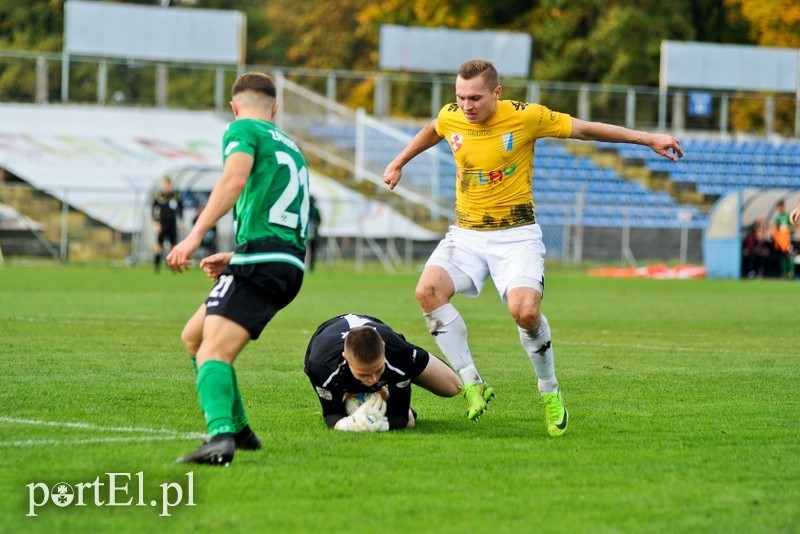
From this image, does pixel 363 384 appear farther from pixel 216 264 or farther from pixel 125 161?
pixel 125 161

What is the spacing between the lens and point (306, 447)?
6.86m

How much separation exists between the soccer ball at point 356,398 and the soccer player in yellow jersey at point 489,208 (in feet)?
1.98

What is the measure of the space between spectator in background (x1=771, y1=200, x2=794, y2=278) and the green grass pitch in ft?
Answer: 55.8

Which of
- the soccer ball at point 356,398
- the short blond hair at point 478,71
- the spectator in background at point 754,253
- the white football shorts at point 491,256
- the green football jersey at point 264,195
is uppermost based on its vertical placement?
the short blond hair at point 478,71

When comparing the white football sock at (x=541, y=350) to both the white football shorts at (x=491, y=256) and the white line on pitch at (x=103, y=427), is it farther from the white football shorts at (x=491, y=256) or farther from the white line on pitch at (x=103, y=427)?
the white line on pitch at (x=103, y=427)

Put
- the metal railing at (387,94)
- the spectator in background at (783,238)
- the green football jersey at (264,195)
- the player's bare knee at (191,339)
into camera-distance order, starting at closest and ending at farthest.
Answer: the green football jersey at (264,195)
the player's bare knee at (191,339)
the spectator in background at (783,238)
the metal railing at (387,94)

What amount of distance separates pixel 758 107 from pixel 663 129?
9.57 metres

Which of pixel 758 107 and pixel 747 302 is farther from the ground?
pixel 758 107

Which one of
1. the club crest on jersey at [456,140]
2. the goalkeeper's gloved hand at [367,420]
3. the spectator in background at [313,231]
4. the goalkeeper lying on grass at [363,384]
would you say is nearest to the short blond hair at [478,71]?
the club crest on jersey at [456,140]

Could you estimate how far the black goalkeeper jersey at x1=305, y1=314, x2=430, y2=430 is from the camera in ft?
24.5

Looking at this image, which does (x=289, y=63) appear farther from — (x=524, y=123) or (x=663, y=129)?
(x=524, y=123)

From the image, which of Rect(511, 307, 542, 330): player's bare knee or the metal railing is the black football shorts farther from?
the metal railing

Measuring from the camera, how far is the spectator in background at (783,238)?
3108 cm

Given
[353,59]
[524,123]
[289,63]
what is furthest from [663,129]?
[524,123]
